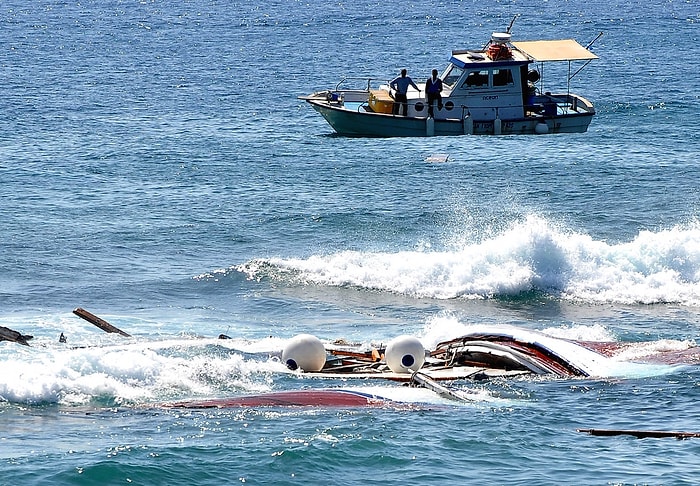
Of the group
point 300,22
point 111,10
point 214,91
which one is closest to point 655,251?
point 214,91

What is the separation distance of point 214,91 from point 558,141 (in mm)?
20628

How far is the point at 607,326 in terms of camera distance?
27.5 metres

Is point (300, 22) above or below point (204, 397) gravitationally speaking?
above

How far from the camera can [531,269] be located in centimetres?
3222

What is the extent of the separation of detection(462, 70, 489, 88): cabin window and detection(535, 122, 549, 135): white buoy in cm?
291

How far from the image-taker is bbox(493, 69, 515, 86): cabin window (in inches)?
1759

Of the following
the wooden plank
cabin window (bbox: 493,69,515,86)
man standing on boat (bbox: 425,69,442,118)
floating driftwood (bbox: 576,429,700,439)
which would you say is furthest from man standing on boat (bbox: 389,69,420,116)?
floating driftwood (bbox: 576,429,700,439)

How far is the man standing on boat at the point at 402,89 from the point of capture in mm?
45062

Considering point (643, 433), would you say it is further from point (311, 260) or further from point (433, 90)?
point (433, 90)

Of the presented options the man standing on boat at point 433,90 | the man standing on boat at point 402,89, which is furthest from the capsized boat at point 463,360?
the man standing on boat at point 402,89

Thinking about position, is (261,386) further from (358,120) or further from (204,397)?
(358,120)

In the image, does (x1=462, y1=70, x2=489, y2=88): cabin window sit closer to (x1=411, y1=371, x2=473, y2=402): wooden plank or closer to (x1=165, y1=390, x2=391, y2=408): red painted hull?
(x1=411, y1=371, x2=473, y2=402): wooden plank

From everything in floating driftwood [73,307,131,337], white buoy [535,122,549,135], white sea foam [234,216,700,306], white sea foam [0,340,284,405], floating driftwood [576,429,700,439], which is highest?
white buoy [535,122,549,135]

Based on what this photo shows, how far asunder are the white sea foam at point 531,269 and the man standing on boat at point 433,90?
11.8m
